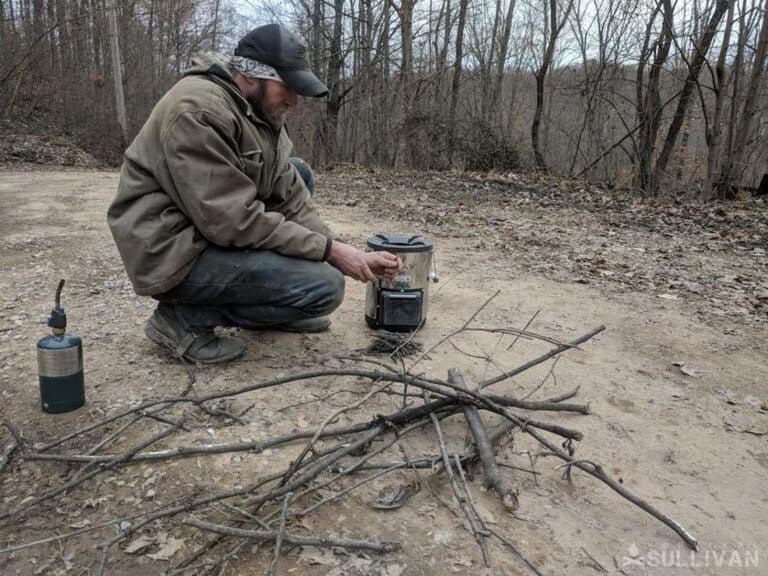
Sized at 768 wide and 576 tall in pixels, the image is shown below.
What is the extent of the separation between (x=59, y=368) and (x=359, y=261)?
50.7 inches

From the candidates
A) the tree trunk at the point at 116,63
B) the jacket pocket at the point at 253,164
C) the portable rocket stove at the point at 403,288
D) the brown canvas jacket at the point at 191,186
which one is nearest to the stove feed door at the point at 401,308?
the portable rocket stove at the point at 403,288

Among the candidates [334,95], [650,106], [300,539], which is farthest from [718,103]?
[334,95]

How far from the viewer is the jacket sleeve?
2.26 metres

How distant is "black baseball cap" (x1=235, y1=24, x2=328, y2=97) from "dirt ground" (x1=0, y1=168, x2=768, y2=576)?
4.34 ft

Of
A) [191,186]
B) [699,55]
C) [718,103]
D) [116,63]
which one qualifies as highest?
[116,63]

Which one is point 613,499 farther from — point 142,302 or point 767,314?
point 142,302

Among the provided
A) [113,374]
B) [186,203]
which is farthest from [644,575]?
[113,374]

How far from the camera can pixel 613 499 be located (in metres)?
1.93

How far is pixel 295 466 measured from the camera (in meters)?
1.77

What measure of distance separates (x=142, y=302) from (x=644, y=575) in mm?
3156

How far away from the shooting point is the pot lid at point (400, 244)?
9.78ft

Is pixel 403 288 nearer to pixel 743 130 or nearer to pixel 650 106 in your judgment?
pixel 743 130

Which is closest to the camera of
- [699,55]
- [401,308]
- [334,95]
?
[401,308]

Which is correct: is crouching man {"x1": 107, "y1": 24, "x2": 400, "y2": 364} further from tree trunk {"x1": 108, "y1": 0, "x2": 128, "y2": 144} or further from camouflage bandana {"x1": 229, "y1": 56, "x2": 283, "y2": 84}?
tree trunk {"x1": 108, "y1": 0, "x2": 128, "y2": 144}
